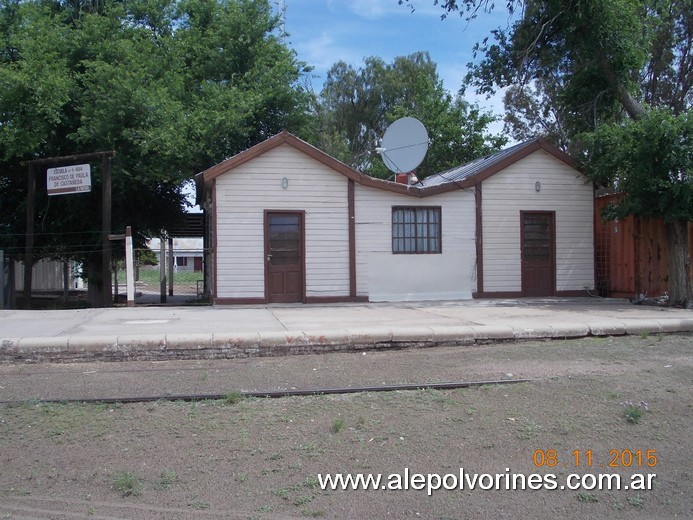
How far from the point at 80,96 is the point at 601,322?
553 inches

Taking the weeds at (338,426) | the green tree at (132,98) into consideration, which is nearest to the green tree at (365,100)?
the green tree at (132,98)

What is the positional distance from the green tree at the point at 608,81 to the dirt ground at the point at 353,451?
268 inches

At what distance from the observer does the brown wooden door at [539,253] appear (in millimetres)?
15594

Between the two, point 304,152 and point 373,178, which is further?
point 373,178

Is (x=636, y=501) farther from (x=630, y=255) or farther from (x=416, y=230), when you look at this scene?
(x=630, y=255)

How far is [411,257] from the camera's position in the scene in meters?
14.9

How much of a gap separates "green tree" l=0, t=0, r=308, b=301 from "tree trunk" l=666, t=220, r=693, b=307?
11104 mm

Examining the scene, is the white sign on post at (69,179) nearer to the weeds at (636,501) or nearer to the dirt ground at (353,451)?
the dirt ground at (353,451)

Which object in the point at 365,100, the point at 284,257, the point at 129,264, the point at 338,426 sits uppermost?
the point at 365,100

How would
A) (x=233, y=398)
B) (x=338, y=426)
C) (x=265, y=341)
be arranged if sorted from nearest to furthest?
(x=338, y=426) < (x=233, y=398) < (x=265, y=341)

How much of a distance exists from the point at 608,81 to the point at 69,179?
12681mm

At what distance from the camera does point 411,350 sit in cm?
888
